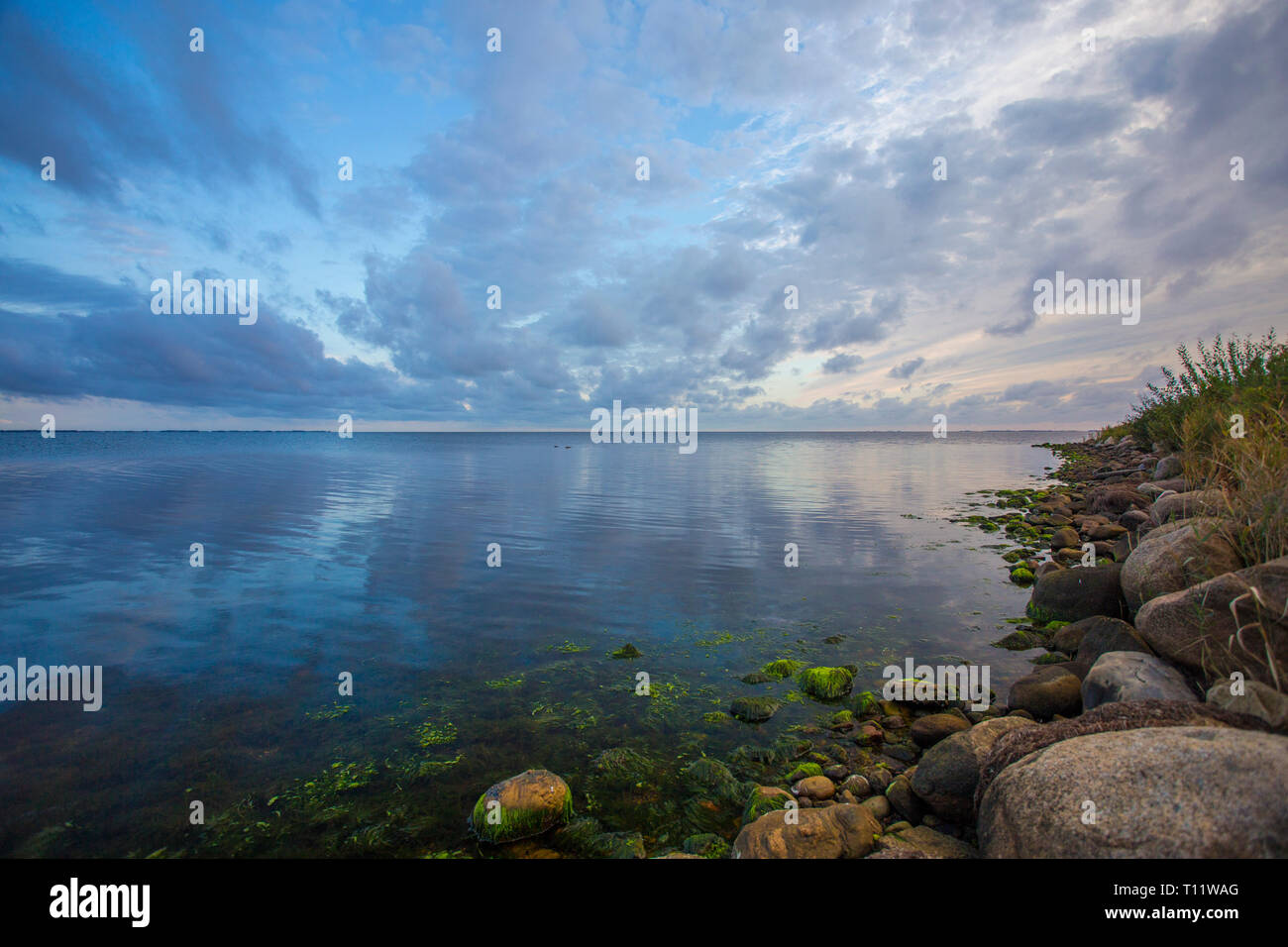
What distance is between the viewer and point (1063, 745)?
507 cm

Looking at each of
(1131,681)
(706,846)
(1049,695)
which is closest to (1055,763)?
(1131,681)

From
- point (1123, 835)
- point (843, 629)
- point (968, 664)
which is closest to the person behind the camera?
point (1123, 835)

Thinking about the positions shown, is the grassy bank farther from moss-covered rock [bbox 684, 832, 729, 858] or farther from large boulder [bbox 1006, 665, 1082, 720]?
moss-covered rock [bbox 684, 832, 729, 858]

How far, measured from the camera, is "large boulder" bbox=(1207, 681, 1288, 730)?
481 cm

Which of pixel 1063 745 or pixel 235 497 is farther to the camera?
pixel 235 497

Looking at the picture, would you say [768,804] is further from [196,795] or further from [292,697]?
[292,697]

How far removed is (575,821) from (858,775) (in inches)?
147

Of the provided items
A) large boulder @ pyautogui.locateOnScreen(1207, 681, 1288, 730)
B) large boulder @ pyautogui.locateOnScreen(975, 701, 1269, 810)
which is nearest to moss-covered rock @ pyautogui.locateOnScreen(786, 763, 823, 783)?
large boulder @ pyautogui.locateOnScreen(975, 701, 1269, 810)

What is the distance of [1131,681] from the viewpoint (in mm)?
6836

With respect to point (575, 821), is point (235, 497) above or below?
above

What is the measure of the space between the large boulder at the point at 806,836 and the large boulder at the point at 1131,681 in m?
3.63

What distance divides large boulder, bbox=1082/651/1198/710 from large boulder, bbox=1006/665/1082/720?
0.52 m
